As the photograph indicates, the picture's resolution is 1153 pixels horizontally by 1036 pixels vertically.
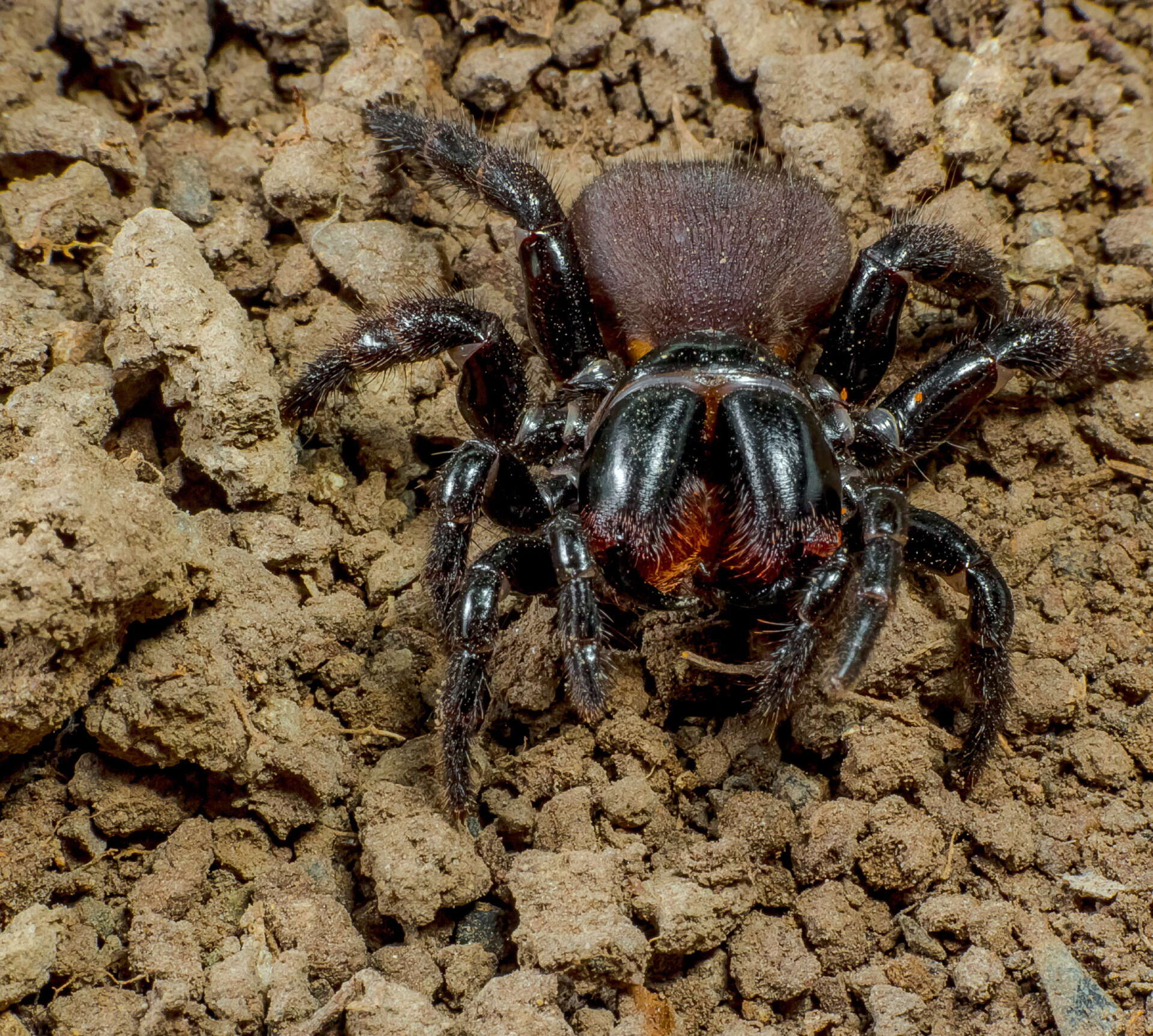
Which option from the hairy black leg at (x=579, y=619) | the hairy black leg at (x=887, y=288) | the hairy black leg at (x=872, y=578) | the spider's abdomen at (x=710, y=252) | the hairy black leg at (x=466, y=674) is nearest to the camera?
the hairy black leg at (x=872, y=578)

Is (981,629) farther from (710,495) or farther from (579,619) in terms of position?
(579,619)

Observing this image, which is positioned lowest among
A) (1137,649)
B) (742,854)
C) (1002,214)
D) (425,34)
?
(742,854)

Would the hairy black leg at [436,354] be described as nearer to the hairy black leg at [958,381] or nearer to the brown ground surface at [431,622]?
the brown ground surface at [431,622]

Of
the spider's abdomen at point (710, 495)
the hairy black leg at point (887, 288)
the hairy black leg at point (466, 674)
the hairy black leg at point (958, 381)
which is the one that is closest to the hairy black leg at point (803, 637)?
the spider's abdomen at point (710, 495)

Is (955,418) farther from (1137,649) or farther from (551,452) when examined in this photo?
(551,452)

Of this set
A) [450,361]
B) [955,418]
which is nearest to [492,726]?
[450,361]
